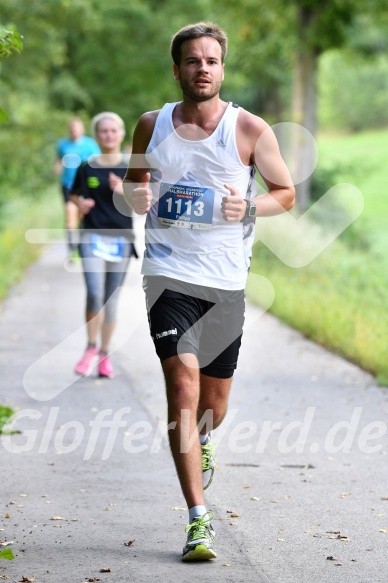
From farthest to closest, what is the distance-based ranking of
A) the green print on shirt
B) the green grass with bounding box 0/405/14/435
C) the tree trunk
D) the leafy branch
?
the tree trunk, the green print on shirt, the green grass with bounding box 0/405/14/435, the leafy branch

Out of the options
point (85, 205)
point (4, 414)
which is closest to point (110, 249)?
point (85, 205)

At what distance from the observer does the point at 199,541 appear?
4.89m

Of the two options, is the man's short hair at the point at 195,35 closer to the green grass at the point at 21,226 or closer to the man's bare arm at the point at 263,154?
the man's bare arm at the point at 263,154

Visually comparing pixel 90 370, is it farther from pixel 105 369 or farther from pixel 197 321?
pixel 197 321

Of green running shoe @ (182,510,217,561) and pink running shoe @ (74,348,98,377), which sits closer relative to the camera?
green running shoe @ (182,510,217,561)

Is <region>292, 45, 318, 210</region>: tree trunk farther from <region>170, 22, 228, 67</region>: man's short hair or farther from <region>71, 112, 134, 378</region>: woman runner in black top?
<region>170, 22, 228, 67</region>: man's short hair

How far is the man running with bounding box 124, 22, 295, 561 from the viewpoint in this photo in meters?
5.25

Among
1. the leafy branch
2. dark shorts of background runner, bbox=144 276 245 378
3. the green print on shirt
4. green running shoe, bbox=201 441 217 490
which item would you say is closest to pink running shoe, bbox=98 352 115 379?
the green print on shirt

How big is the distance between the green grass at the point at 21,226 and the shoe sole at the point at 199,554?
1080cm

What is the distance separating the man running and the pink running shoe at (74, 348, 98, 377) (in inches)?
181

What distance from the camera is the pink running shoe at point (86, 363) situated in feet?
32.6

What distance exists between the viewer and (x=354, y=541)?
5301 mm

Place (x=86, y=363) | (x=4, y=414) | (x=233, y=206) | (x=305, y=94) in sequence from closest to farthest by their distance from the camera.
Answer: (x=233, y=206), (x=4, y=414), (x=86, y=363), (x=305, y=94)

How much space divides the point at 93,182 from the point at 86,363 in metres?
1.52
